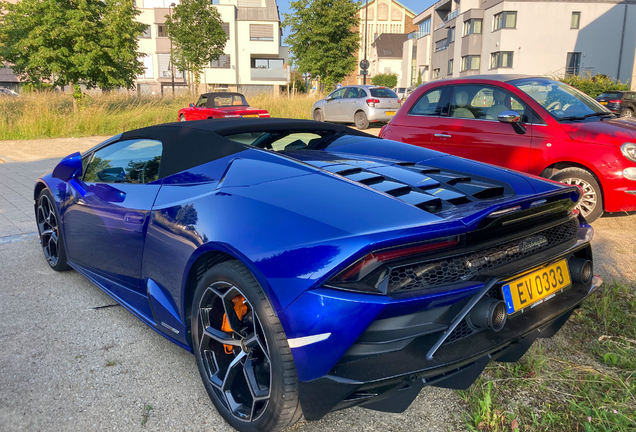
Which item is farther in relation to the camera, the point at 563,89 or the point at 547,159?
the point at 563,89

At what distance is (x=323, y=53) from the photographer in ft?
95.0

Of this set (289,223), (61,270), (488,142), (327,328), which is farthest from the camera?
(488,142)

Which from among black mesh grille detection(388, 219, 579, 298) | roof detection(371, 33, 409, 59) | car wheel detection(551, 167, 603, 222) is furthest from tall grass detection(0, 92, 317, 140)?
roof detection(371, 33, 409, 59)

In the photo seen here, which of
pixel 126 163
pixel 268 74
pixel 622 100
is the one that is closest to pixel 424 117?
pixel 126 163

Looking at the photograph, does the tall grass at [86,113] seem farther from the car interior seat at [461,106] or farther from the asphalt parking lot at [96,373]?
the car interior seat at [461,106]

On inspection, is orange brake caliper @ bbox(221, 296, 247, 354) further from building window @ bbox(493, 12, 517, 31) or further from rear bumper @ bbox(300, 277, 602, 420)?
building window @ bbox(493, 12, 517, 31)

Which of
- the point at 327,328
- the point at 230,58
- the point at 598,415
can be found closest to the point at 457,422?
the point at 598,415

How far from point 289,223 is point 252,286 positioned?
27cm

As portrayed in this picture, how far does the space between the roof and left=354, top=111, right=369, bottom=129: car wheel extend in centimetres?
6929

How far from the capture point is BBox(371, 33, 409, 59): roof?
83125mm

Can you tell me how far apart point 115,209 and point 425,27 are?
61.5m

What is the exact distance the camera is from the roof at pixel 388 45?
273 ft

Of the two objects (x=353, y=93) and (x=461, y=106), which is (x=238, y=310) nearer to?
(x=461, y=106)

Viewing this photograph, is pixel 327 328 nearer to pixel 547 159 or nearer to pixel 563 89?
pixel 547 159
